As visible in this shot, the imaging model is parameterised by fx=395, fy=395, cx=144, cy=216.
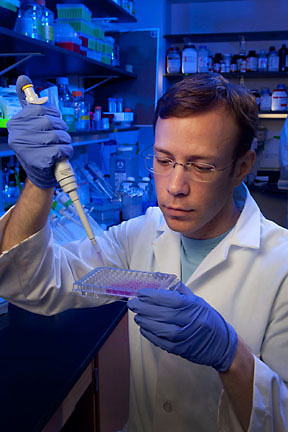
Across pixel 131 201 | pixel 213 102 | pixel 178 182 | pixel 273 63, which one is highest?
pixel 273 63

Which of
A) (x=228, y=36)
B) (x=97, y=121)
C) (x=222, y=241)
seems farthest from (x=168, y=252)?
(x=228, y=36)

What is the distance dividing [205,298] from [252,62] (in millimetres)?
4085

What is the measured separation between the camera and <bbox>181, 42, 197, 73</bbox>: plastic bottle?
4.49 meters

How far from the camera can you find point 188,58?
450 centimetres

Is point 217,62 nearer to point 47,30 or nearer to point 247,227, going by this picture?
point 47,30

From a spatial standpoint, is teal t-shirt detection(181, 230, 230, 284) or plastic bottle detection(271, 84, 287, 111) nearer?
teal t-shirt detection(181, 230, 230, 284)

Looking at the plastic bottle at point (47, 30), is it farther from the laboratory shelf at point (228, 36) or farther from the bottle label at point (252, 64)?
the bottle label at point (252, 64)

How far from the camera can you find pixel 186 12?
4.92 m

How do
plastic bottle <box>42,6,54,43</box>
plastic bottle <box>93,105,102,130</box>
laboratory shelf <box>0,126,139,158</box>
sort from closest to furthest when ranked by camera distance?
laboratory shelf <box>0,126,139,158</box>
plastic bottle <box>42,6,54,43</box>
plastic bottle <box>93,105,102,130</box>

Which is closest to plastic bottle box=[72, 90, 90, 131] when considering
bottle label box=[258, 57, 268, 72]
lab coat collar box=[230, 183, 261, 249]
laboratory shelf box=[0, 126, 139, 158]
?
laboratory shelf box=[0, 126, 139, 158]

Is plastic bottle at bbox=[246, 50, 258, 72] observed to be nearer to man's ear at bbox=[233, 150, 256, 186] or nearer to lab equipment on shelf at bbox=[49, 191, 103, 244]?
lab equipment on shelf at bbox=[49, 191, 103, 244]

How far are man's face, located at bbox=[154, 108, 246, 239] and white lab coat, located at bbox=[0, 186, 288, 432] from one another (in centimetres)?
18

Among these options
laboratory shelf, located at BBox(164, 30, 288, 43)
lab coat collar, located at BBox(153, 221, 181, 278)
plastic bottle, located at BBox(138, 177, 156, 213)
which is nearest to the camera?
lab coat collar, located at BBox(153, 221, 181, 278)

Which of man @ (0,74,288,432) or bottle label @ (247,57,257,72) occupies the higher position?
bottle label @ (247,57,257,72)
